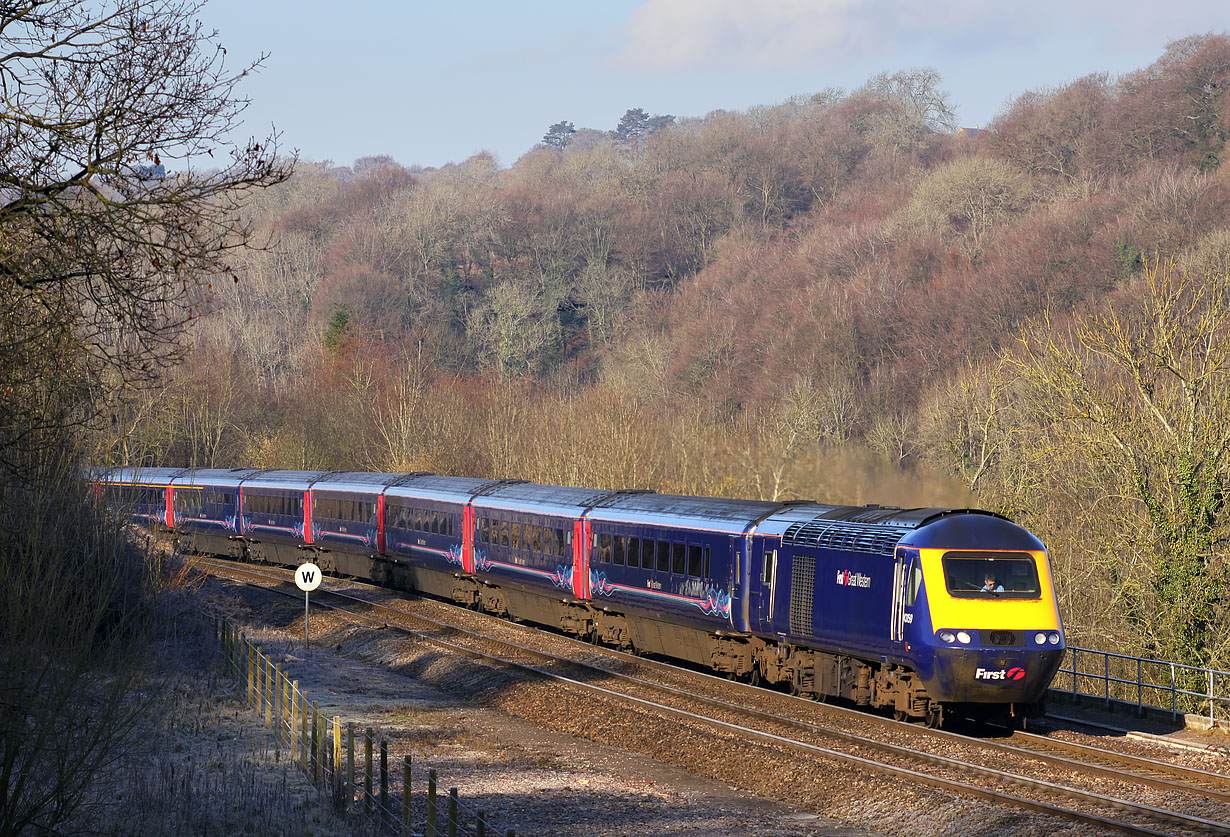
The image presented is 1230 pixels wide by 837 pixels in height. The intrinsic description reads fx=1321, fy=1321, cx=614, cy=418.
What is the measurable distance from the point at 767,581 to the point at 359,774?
724 centimetres

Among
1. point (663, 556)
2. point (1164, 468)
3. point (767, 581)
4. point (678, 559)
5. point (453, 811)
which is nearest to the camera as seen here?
point (453, 811)

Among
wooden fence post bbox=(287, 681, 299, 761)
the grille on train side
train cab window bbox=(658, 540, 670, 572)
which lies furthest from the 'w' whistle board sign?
the grille on train side

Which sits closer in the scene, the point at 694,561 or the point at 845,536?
the point at 845,536

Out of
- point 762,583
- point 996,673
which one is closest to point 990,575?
point 996,673

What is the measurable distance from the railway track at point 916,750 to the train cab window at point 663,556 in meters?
1.89

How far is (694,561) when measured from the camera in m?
23.3

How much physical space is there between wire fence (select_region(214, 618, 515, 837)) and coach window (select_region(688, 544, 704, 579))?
21.2 ft

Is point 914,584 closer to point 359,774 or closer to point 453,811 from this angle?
point 359,774

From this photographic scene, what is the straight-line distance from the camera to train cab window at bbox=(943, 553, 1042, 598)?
58.3 feet

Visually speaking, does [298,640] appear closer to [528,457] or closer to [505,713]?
[505,713]

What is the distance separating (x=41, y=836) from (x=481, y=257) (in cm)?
9440

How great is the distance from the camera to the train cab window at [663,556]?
79.5ft

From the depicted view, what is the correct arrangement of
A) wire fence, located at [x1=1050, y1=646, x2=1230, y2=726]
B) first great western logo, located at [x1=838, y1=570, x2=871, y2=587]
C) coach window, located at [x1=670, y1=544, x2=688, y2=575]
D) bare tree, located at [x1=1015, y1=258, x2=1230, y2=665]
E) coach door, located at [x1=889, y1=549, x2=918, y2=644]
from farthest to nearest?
bare tree, located at [x1=1015, y1=258, x2=1230, y2=665]
coach window, located at [x1=670, y1=544, x2=688, y2=575]
wire fence, located at [x1=1050, y1=646, x2=1230, y2=726]
first great western logo, located at [x1=838, y1=570, x2=871, y2=587]
coach door, located at [x1=889, y1=549, x2=918, y2=644]

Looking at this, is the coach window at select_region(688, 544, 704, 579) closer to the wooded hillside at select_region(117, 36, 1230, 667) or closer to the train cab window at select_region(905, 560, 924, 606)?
the train cab window at select_region(905, 560, 924, 606)
